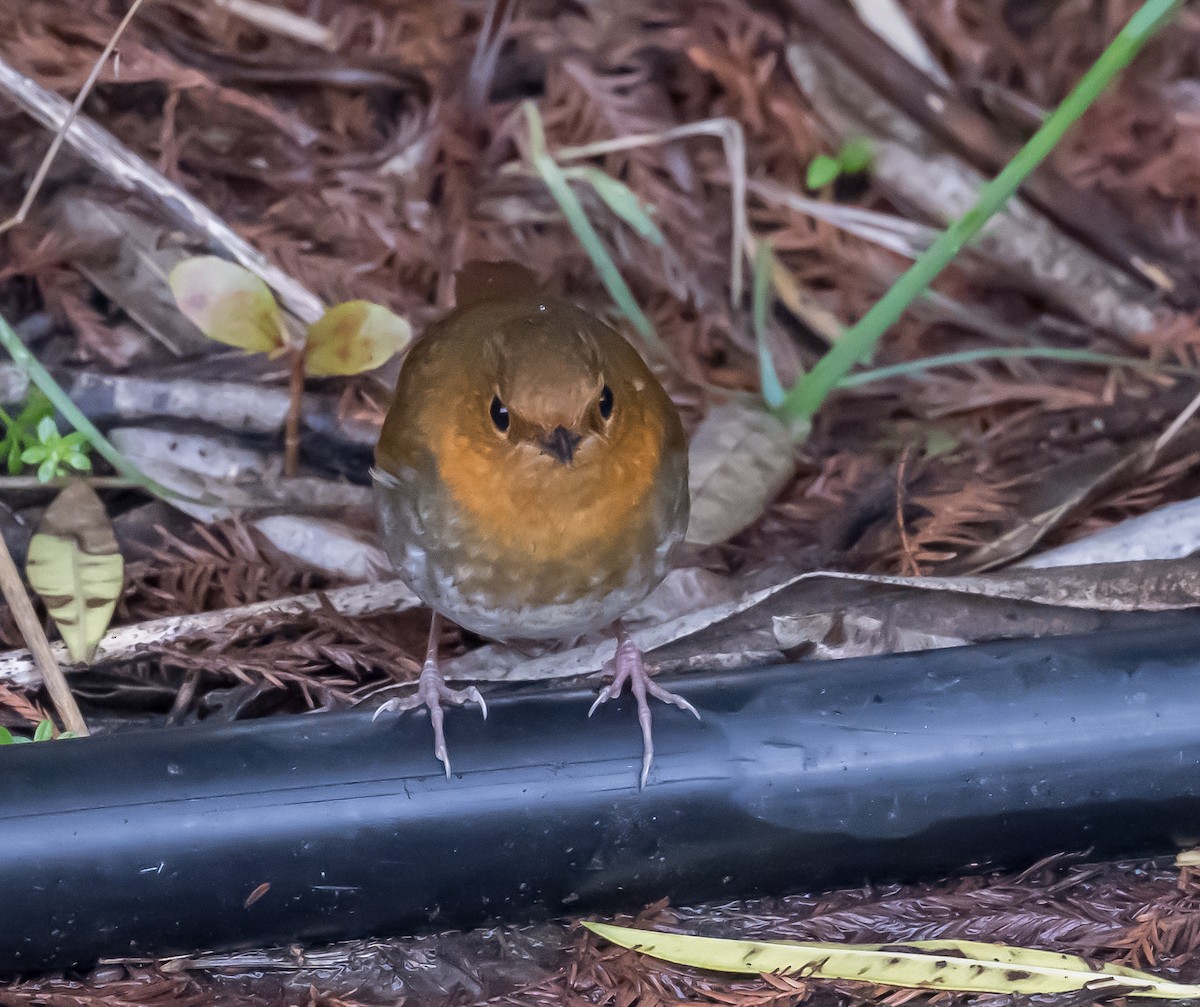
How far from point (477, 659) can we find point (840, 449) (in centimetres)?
114

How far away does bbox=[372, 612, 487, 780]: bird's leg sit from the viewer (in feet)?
7.58

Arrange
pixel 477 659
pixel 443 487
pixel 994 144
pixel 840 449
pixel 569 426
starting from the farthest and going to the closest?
1. pixel 994 144
2. pixel 840 449
3. pixel 477 659
4. pixel 443 487
5. pixel 569 426

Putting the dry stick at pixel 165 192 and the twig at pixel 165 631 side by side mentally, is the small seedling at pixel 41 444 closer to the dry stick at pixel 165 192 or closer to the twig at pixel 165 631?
the twig at pixel 165 631

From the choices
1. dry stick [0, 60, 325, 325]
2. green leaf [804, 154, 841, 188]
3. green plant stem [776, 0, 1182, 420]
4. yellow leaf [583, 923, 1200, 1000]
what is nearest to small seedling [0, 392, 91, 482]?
dry stick [0, 60, 325, 325]

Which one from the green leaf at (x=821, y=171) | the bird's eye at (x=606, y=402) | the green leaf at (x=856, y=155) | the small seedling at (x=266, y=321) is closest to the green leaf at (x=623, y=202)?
the green leaf at (x=821, y=171)

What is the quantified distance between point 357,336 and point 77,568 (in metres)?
0.82

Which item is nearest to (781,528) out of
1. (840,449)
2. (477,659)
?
(840,449)

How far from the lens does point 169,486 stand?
10.3 feet

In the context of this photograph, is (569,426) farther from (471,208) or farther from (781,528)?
(471,208)

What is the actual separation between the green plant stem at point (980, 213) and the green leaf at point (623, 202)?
629 millimetres

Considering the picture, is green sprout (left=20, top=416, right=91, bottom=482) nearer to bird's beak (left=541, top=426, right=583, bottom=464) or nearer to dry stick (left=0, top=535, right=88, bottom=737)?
dry stick (left=0, top=535, right=88, bottom=737)

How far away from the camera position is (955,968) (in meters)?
2.16

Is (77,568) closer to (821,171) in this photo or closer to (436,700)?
(436,700)

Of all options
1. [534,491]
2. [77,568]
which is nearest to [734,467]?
[534,491]
